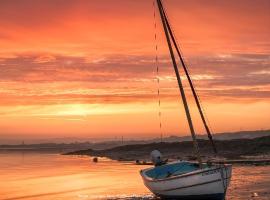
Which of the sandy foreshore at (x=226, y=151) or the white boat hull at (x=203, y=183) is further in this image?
the sandy foreshore at (x=226, y=151)

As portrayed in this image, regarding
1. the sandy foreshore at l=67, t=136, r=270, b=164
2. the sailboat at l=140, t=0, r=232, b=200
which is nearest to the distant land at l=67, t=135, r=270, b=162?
the sandy foreshore at l=67, t=136, r=270, b=164

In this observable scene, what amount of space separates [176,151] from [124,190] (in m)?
68.7

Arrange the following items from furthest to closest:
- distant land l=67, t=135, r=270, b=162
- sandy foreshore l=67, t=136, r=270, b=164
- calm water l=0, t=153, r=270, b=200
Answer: distant land l=67, t=135, r=270, b=162, sandy foreshore l=67, t=136, r=270, b=164, calm water l=0, t=153, r=270, b=200

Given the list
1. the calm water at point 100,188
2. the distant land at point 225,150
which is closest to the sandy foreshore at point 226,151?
the distant land at point 225,150

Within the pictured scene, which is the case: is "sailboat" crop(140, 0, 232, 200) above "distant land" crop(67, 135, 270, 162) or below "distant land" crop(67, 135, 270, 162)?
below

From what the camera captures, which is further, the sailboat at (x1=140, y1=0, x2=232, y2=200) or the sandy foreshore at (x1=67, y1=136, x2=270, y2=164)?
the sandy foreshore at (x1=67, y1=136, x2=270, y2=164)

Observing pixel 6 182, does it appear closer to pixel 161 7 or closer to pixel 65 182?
pixel 65 182

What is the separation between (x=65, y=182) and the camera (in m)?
51.8

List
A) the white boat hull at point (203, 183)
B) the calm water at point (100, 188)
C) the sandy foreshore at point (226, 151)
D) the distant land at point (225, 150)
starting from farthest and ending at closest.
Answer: the distant land at point (225, 150)
the sandy foreshore at point (226, 151)
the calm water at point (100, 188)
the white boat hull at point (203, 183)

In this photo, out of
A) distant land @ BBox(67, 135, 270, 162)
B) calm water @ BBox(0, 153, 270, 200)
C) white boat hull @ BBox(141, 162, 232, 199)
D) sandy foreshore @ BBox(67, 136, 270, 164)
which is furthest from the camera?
distant land @ BBox(67, 135, 270, 162)

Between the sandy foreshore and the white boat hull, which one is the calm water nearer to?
the white boat hull

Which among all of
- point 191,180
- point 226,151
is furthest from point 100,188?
point 226,151

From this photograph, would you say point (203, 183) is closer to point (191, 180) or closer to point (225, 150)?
point (191, 180)

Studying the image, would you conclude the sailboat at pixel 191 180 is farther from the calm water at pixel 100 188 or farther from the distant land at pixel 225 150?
the distant land at pixel 225 150
